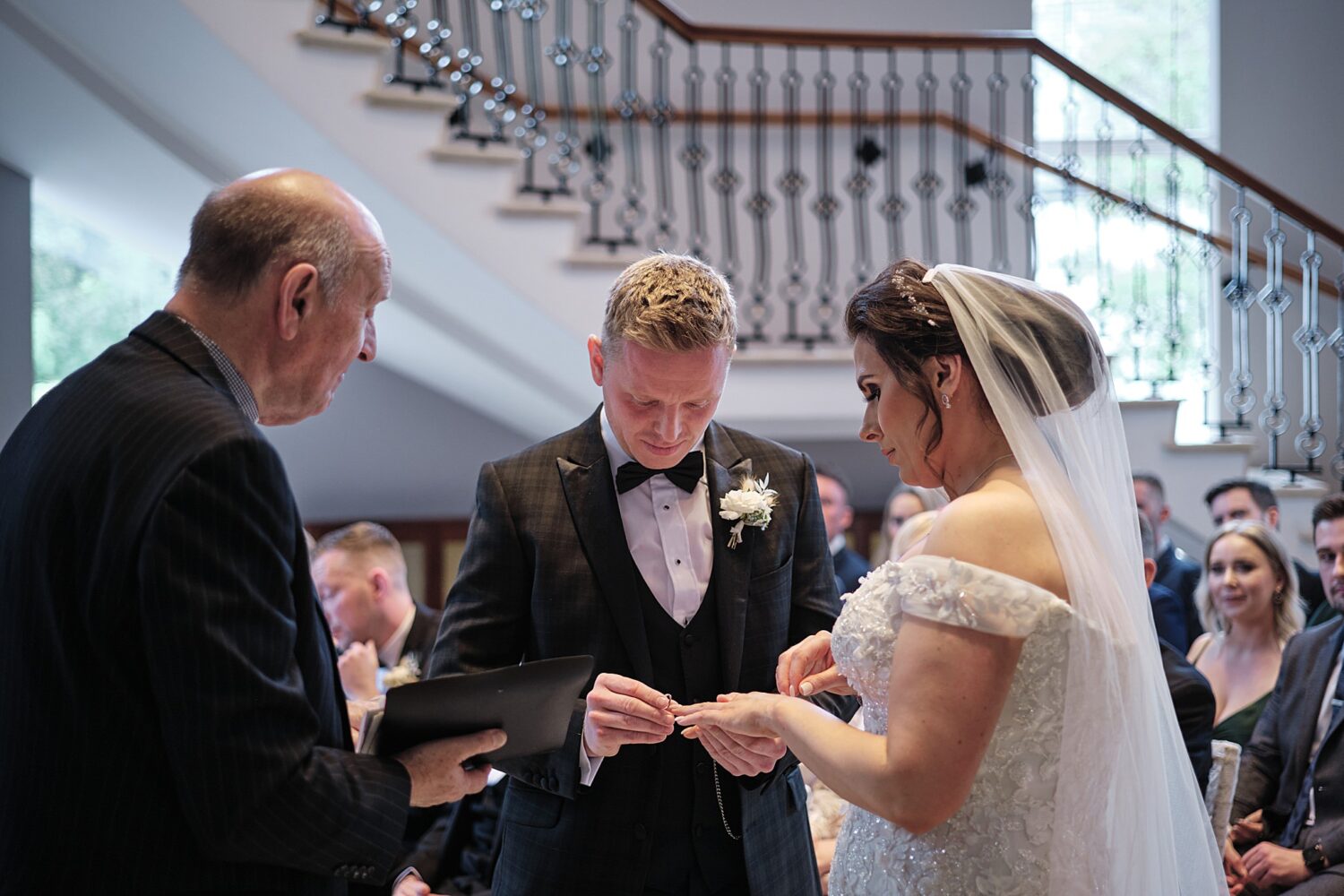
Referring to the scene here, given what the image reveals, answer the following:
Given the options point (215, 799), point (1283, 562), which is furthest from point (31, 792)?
point (1283, 562)

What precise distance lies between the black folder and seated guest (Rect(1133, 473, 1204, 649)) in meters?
4.83

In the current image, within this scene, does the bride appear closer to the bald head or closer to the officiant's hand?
the officiant's hand

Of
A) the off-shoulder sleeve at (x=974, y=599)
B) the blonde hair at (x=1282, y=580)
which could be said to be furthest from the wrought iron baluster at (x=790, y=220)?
the off-shoulder sleeve at (x=974, y=599)

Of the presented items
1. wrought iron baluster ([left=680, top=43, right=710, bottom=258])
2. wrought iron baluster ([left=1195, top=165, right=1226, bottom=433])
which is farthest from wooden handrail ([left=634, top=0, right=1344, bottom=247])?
wrought iron baluster ([left=1195, top=165, right=1226, bottom=433])

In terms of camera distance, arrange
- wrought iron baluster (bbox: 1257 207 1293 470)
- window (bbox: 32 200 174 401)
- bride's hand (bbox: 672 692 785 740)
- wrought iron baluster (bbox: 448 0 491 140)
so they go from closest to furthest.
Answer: bride's hand (bbox: 672 692 785 740), wrought iron baluster (bbox: 448 0 491 140), window (bbox: 32 200 174 401), wrought iron baluster (bbox: 1257 207 1293 470)

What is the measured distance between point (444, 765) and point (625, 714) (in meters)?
0.34

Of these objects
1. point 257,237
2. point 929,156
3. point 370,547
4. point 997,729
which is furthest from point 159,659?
point 929,156

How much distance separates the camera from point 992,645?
5.34ft

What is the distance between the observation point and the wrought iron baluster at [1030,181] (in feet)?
23.5

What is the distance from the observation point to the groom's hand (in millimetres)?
1892

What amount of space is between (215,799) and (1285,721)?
151 inches

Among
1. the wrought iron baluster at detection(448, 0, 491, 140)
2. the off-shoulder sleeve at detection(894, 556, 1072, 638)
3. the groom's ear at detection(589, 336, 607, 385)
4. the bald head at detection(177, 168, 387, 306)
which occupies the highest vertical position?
the wrought iron baluster at detection(448, 0, 491, 140)

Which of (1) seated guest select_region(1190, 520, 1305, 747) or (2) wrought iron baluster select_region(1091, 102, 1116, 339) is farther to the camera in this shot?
(2) wrought iron baluster select_region(1091, 102, 1116, 339)

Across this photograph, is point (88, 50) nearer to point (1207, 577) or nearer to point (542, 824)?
point (542, 824)
